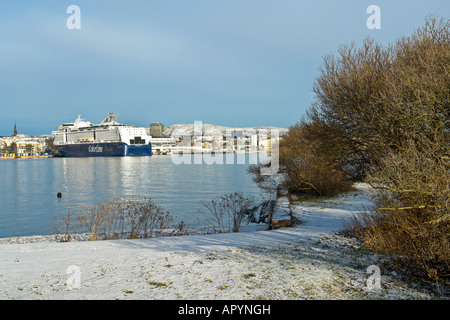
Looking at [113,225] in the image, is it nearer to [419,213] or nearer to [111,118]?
[419,213]

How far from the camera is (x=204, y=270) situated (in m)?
5.56

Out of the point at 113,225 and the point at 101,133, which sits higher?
the point at 101,133

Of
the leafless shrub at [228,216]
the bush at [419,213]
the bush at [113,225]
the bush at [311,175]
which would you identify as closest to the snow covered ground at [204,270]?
the bush at [419,213]

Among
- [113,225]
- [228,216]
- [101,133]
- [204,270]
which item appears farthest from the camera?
[101,133]

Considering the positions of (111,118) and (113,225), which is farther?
(111,118)

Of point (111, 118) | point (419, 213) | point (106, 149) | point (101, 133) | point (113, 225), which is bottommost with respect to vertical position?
point (113, 225)

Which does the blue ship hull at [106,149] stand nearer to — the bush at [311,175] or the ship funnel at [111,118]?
the ship funnel at [111,118]

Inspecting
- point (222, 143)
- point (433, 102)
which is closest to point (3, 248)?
point (433, 102)

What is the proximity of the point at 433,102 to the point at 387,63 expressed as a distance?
5.11 meters

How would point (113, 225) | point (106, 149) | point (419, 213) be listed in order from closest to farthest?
point (419, 213), point (113, 225), point (106, 149)

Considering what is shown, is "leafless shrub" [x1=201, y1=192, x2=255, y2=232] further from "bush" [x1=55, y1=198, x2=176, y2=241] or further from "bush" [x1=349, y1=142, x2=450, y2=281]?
"bush" [x1=349, y1=142, x2=450, y2=281]

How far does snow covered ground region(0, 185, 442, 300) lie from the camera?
15.3 feet

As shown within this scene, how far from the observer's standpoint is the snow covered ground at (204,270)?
4652mm

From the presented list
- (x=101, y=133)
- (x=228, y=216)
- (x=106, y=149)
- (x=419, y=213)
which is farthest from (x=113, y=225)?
(x=101, y=133)
